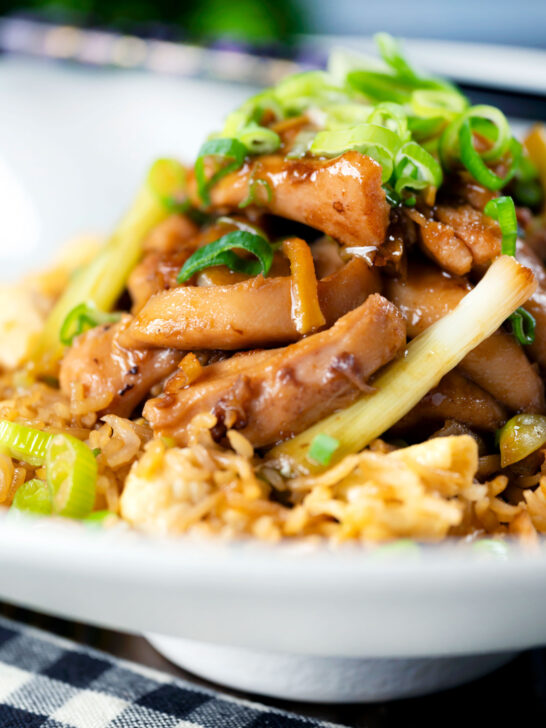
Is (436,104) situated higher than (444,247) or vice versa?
(436,104)

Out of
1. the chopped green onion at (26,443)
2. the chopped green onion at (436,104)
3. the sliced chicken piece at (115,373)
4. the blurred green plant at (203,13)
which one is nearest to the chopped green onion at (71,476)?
the chopped green onion at (26,443)

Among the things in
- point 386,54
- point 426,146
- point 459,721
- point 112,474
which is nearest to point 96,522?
point 112,474

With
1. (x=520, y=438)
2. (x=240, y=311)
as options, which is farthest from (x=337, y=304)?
(x=520, y=438)

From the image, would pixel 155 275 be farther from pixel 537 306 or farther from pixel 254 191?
pixel 537 306

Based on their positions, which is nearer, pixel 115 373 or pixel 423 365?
pixel 423 365

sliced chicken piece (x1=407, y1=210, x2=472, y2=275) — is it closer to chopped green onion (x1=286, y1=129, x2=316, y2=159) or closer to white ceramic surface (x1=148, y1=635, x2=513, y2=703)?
chopped green onion (x1=286, y1=129, x2=316, y2=159)

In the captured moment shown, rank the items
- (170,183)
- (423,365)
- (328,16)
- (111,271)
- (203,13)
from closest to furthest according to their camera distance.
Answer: (423,365) < (111,271) < (170,183) < (203,13) < (328,16)

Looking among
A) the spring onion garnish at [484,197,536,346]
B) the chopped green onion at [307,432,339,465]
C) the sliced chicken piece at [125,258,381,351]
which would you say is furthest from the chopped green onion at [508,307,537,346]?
the chopped green onion at [307,432,339,465]
